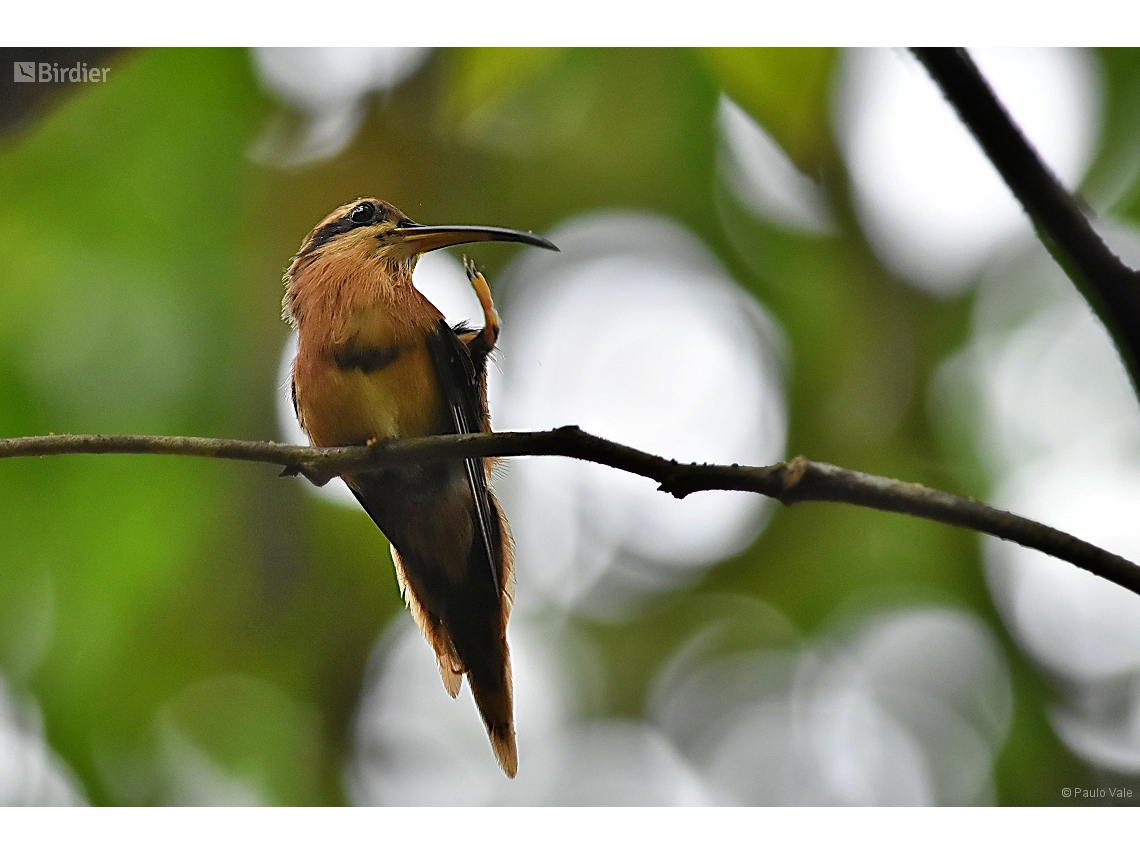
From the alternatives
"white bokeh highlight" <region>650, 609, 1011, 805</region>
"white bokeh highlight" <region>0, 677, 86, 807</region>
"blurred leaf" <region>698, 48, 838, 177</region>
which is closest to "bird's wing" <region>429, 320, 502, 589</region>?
"white bokeh highlight" <region>650, 609, 1011, 805</region>

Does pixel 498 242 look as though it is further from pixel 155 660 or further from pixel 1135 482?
pixel 1135 482

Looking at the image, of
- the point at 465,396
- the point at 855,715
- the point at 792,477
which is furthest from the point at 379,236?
the point at 855,715

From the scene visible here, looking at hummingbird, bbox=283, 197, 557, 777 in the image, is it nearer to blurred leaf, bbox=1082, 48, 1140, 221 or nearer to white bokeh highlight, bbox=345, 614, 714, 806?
white bokeh highlight, bbox=345, 614, 714, 806

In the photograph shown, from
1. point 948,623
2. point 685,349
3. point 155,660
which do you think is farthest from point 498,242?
point 948,623

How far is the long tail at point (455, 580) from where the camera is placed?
1.89 m

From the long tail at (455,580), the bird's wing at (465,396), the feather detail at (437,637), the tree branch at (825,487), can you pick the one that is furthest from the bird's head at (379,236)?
the tree branch at (825,487)

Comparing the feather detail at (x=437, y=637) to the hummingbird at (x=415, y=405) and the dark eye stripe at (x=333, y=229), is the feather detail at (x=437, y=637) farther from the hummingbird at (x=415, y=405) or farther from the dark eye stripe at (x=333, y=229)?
the dark eye stripe at (x=333, y=229)

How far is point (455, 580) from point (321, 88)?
3.48 ft

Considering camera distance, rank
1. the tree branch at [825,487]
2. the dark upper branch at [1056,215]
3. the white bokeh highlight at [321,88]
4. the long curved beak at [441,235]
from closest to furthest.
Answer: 1. the dark upper branch at [1056,215]
2. the tree branch at [825,487]
3. the long curved beak at [441,235]
4. the white bokeh highlight at [321,88]

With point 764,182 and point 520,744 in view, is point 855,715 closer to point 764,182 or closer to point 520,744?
point 520,744

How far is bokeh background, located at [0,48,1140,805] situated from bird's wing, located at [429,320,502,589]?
0.12 m

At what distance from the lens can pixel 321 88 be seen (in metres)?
2.12

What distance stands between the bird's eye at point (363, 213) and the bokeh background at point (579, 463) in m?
0.08

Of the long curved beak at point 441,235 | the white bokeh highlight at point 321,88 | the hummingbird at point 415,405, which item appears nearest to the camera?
the hummingbird at point 415,405
